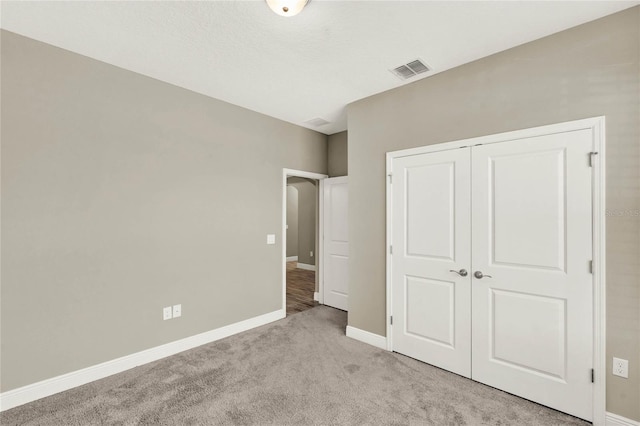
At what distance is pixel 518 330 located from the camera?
2.26 metres

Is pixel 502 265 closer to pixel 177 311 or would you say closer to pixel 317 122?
pixel 317 122

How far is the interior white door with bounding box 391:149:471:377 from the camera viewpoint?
2.55 meters

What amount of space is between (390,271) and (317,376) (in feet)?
4.09

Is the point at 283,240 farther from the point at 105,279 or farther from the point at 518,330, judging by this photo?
the point at 518,330

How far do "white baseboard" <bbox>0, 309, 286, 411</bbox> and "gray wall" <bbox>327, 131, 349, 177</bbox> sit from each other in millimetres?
2558

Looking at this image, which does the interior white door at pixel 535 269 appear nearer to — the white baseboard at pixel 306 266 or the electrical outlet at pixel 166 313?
the electrical outlet at pixel 166 313

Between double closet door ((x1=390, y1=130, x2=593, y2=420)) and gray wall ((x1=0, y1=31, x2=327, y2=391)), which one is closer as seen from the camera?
double closet door ((x1=390, y1=130, x2=593, y2=420))

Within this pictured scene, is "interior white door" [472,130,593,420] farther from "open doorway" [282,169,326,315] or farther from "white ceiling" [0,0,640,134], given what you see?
"open doorway" [282,169,326,315]

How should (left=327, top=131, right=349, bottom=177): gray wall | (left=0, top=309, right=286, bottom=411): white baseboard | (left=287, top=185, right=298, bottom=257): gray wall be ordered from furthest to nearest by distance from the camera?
(left=287, top=185, right=298, bottom=257): gray wall < (left=327, top=131, right=349, bottom=177): gray wall < (left=0, top=309, right=286, bottom=411): white baseboard

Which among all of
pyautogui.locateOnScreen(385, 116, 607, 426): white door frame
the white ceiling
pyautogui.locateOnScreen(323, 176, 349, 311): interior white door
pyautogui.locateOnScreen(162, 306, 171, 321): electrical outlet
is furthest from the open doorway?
pyautogui.locateOnScreen(385, 116, 607, 426): white door frame

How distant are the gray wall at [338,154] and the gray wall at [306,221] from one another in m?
3.11

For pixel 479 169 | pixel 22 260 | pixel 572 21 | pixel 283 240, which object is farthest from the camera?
pixel 283 240

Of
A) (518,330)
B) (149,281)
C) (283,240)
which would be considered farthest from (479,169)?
(149,281)

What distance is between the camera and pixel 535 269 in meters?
2.19
